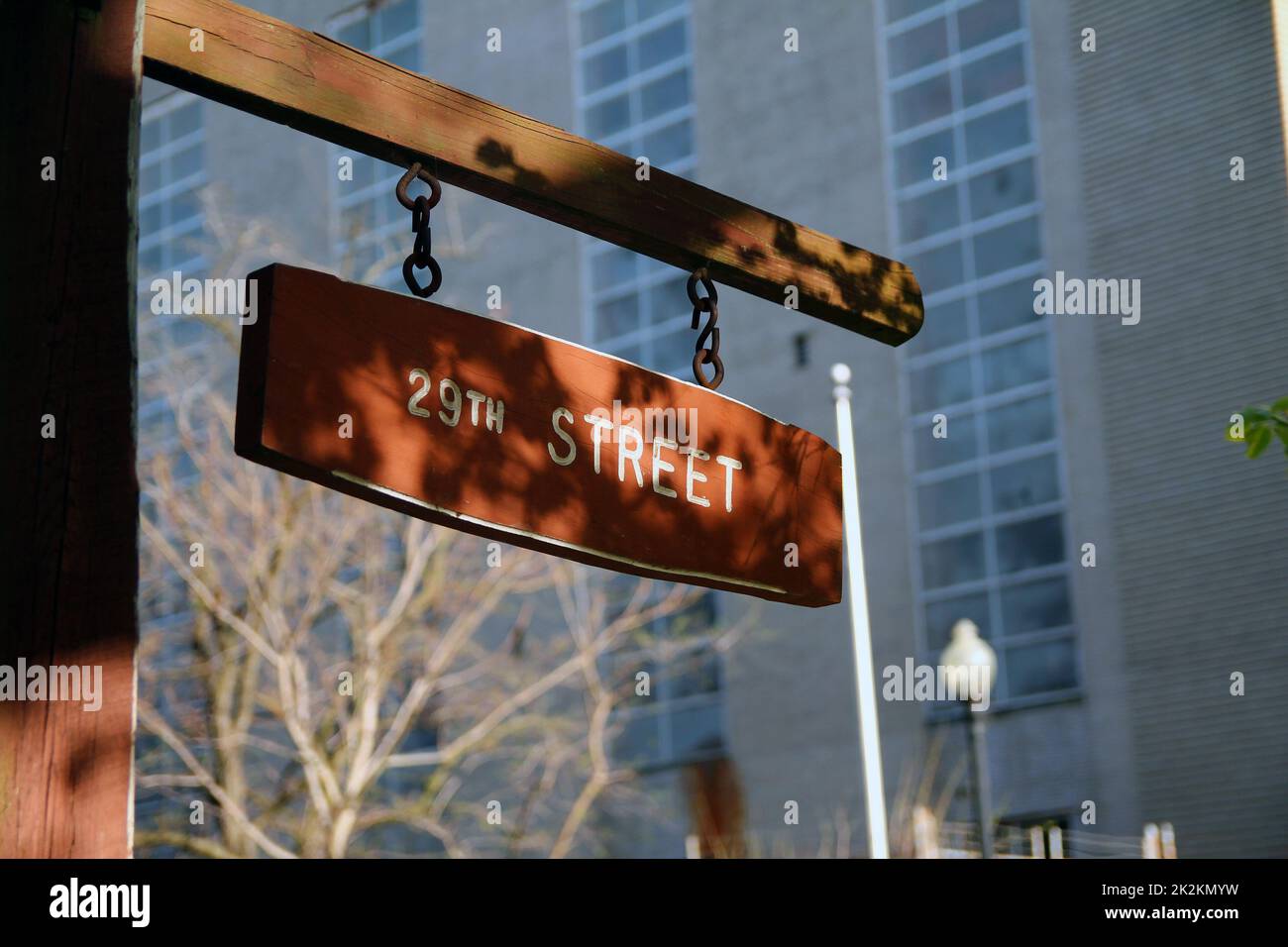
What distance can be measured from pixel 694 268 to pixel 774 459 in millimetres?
478

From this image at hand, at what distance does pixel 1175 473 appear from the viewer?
75.8 ft

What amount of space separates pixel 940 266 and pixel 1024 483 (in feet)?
12.3

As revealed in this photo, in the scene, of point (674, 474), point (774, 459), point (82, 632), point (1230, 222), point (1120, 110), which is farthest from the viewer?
point (1120, 110)

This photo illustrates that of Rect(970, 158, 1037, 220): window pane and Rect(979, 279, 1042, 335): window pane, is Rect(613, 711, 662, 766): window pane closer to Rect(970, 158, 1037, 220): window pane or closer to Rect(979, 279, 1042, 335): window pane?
Rect(979, 279, 1042, 335): window pane

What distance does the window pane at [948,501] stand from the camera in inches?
1017

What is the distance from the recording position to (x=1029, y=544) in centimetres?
2511

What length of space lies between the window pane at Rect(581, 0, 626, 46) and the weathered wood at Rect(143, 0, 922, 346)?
91.0 feet

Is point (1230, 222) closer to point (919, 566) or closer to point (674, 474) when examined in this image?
point (919, 566)

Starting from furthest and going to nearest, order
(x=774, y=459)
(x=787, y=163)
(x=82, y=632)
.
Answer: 1. (x=787, y=163)
2. (x=774, y=459)
3. (x=82, y=632)

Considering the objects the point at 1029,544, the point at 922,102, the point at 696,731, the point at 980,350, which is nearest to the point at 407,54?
the point at 922,102

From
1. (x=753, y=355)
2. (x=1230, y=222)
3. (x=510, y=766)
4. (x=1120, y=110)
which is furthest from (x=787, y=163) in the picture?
(x=510, y=766)

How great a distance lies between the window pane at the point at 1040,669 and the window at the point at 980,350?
0.02 meters

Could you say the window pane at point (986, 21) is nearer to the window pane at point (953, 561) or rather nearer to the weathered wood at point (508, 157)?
the window pane at point (953, 561)

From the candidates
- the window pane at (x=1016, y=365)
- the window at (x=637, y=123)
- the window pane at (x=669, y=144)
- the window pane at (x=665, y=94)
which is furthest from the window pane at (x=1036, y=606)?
the window pane at (x=665, y=94)
